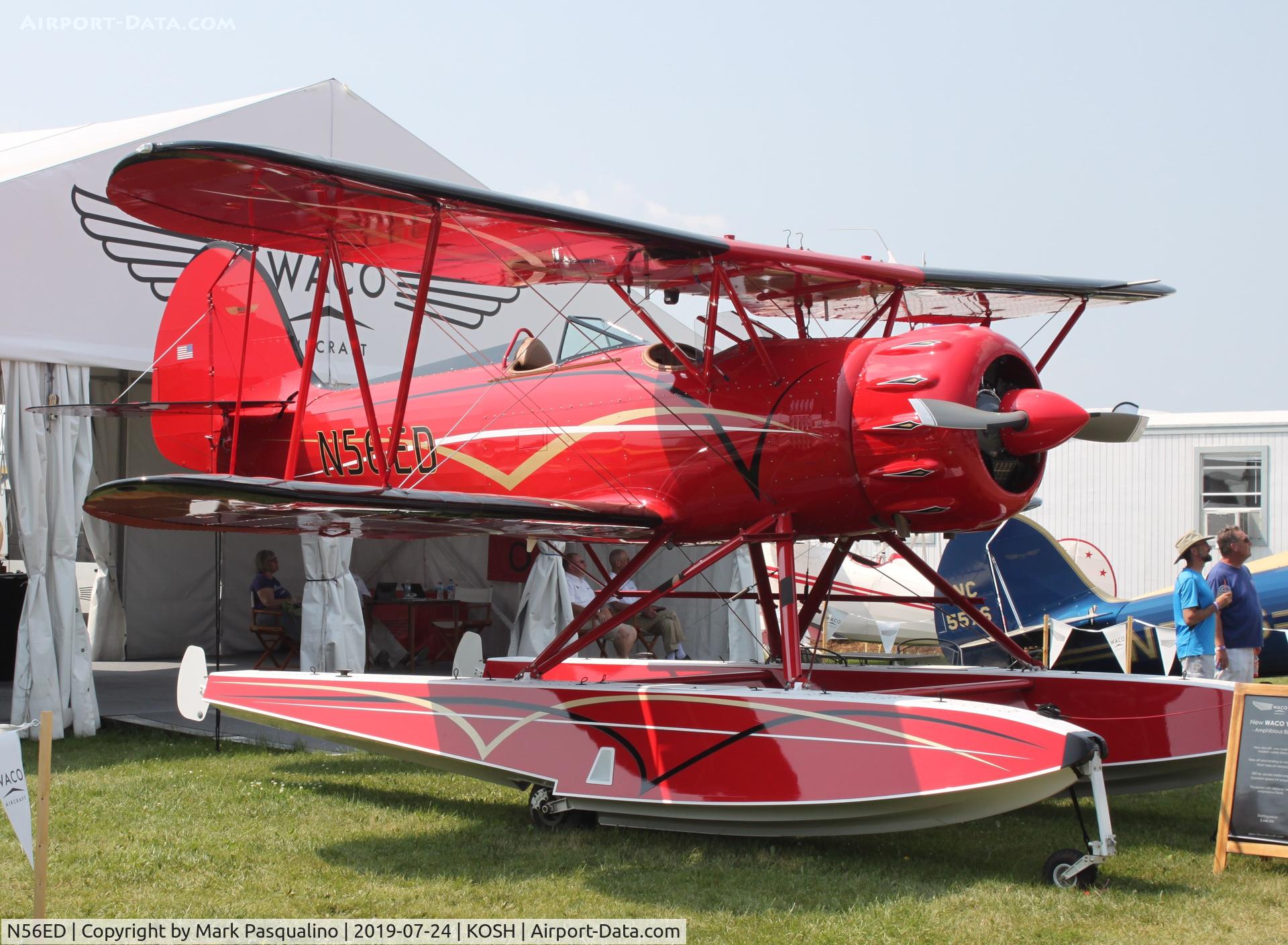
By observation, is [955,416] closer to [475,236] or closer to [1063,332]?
[1063,332]

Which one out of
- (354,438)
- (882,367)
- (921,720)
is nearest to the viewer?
(921,720)

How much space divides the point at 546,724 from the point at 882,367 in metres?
2.51

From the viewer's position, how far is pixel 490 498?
20.2 feet

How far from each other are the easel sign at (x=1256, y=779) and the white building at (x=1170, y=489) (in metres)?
13.1

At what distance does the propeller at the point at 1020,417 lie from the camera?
18.4ft

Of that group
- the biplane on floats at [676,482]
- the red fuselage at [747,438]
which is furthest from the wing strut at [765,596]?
the red fuselage at [747,438]

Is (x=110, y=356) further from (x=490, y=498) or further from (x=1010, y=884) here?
(x=1010, y=884)

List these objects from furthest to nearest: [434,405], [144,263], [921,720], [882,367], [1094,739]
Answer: [144,263]
[434,405]
[882,367]
[921,720]
[1094,739]

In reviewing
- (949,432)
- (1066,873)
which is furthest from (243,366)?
(1066,873)

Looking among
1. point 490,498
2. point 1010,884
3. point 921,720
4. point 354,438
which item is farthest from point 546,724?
point 354,438

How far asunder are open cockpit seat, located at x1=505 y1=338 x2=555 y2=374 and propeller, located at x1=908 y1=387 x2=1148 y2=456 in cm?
274

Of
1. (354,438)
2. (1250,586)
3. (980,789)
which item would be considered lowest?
(980,789)

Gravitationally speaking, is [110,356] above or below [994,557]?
above

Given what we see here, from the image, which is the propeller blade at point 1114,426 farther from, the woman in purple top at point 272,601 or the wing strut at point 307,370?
the woman in purple top at point 272,601
